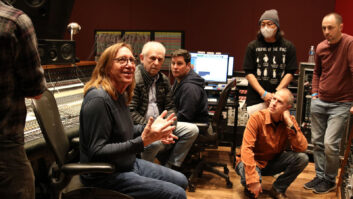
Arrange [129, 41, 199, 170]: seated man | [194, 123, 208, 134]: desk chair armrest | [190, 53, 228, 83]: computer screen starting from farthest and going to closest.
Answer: [190, 53, 228, 83]: computer screen
[194, 123, 208, 134]: desk chair armrest
[129, 41, 199, 170]: seated man

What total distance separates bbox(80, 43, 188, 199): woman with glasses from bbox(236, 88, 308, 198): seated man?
3.88 ft

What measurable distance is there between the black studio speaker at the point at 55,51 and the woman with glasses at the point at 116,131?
82cm

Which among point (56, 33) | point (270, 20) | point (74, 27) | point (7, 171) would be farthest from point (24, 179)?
point (270, 20)

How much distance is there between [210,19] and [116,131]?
3.50 meters

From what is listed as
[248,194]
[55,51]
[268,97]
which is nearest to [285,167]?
[248,194]

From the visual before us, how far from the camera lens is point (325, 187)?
305cm

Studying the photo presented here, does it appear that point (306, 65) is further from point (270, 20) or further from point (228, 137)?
point (228, 137)

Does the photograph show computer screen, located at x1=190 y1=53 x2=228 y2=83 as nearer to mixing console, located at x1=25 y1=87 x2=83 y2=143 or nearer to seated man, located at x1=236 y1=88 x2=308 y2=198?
seated man, located at x1=236 y1=88 x2=308 y2=198

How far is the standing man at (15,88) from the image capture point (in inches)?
44.4

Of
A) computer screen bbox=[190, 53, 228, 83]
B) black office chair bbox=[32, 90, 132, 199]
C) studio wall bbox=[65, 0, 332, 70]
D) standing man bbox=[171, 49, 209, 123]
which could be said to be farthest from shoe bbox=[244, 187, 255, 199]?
studio wall bbox=[65, 0, 332, 70]

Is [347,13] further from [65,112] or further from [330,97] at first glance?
[65,112]

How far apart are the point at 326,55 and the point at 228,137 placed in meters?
1.82

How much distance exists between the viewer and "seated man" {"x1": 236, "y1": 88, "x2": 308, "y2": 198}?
8.81ft

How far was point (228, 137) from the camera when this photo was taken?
172 inches
